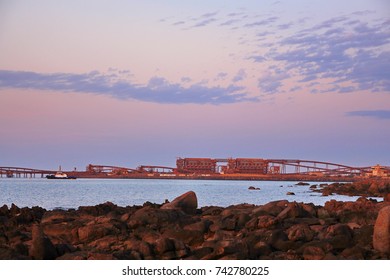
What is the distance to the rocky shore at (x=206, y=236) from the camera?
28.0 feet

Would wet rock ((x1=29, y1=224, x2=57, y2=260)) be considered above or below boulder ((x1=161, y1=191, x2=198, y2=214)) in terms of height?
below

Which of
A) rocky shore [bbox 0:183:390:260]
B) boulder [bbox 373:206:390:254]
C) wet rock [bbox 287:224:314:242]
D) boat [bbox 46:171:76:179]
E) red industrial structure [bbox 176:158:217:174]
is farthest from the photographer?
boat [bbox 46:171:76:179]

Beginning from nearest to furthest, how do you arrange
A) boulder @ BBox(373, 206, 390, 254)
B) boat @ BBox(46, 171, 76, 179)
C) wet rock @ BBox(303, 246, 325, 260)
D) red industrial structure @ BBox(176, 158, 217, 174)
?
wet rock @ BBox(303, 246, 325, 260)
boulder @ BBox(373, 206, 390, 254)
red industrial structure @ BBox(176, 158, 217, 174)
boat @ BBox(46, 171, 76, 179)

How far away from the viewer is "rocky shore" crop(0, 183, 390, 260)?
8.54 meters

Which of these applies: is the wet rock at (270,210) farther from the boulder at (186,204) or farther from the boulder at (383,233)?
the boulder at (383,233)

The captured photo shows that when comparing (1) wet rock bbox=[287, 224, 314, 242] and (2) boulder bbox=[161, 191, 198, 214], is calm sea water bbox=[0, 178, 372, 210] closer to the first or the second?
(2) boulder bbox=[161, 191, 198, 214]

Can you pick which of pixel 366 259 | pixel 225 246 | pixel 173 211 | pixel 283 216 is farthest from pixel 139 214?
pixel 366 259

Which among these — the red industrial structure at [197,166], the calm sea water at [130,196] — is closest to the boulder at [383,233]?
the calm sea water at [130,196]

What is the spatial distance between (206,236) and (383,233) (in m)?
2.62

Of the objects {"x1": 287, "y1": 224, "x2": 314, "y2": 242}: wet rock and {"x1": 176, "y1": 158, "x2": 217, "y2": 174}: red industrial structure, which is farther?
{"x1": 176, "y1": 158, "x2": 217, "y2": 174}: red industrial structure

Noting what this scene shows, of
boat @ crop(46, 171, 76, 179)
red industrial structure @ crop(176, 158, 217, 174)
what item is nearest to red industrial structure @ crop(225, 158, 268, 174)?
red industrial structure @ crop(176, 158, 217, 174)

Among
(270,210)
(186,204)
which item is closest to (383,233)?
(270,210)

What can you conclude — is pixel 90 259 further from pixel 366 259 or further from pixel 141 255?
pixel 366 259
